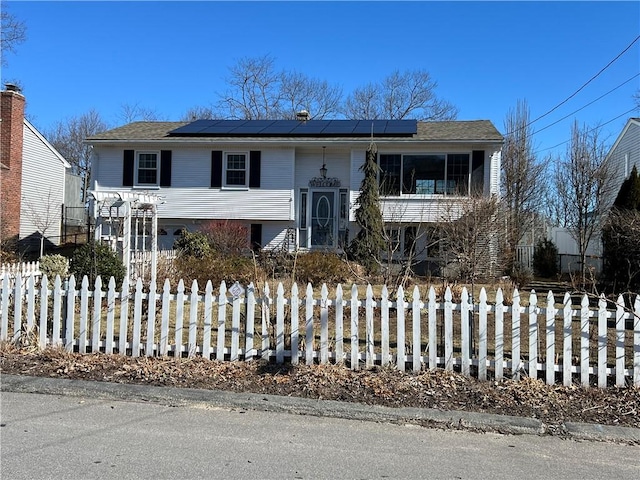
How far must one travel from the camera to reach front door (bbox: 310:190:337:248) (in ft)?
63.7

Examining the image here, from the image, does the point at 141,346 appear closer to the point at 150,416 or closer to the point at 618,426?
the point at 150,416

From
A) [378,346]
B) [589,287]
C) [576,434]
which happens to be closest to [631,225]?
[589,287]

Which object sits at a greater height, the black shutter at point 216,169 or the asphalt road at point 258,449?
the black shutter at point 216,169

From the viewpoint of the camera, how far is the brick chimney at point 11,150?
70.2 ft

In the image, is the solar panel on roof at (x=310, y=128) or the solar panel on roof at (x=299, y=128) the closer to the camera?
the solar panel on roof at (x=299, y=128)

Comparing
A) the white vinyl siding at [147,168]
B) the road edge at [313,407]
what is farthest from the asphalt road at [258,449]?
the white vinyl siding at [147,168]

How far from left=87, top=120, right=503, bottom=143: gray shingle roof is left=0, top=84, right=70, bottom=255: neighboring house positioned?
14.9 feet

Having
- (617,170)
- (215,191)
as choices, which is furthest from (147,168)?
(617,170)

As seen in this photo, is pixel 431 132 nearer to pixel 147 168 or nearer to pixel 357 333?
pixel 147 168

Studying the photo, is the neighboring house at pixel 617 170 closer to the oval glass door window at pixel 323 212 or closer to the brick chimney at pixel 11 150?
the oval glass door window at pixel 323 212

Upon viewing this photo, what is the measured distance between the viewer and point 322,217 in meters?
19.6

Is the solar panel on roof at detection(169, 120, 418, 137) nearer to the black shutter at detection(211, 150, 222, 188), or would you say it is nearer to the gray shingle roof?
the gray shingle roof

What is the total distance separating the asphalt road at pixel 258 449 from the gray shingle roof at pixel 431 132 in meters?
15.1

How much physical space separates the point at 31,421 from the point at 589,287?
13016 millimetres
